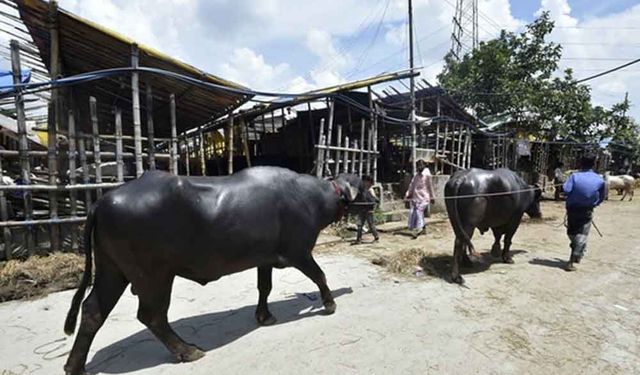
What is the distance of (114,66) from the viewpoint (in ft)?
23.7

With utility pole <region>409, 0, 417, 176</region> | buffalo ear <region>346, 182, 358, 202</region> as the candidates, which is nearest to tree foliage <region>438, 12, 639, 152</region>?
utility pole <region>409, 0, 417, 176</region>

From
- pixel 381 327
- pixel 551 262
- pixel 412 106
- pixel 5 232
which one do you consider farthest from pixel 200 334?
pixel 412 106

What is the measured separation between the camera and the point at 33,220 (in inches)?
212

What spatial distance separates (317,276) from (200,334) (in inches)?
52.1

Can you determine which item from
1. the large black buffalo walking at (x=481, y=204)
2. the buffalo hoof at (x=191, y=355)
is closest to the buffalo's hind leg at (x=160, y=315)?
the buffalo hoof at (x=191, y=355)

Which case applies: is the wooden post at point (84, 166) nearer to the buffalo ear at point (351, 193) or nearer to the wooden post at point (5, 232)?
the wooden post at point (5, 232)

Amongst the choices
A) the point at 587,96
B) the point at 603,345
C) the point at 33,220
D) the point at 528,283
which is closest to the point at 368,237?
the point at 528,283

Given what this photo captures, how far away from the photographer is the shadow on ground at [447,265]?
226 inches

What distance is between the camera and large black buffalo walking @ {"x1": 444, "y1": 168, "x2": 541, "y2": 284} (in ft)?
18.0

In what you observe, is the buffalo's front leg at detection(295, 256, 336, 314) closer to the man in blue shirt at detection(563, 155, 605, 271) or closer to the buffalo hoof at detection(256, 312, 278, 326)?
the buffalo hoof at detection(256, 312, 278, 326)

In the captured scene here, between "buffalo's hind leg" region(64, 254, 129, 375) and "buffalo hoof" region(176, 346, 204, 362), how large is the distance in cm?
70

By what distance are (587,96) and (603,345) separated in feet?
56.6

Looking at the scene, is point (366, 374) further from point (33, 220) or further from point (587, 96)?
point (587, 96)

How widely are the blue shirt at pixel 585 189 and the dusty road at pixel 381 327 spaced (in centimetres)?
109
